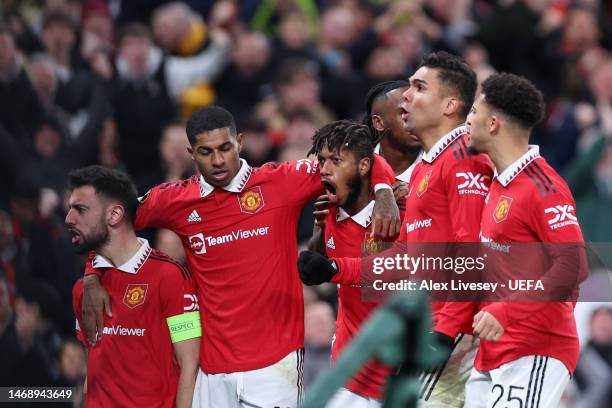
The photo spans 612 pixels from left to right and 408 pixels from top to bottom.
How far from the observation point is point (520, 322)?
6.20 metres

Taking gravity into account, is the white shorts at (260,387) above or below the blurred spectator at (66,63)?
below

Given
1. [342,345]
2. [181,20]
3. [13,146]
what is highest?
[181,20]

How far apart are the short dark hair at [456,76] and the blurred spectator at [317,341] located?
2629 mm

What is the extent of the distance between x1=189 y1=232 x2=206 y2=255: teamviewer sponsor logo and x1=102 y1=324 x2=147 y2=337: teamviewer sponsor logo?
1.71 feet

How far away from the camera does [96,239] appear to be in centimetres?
709

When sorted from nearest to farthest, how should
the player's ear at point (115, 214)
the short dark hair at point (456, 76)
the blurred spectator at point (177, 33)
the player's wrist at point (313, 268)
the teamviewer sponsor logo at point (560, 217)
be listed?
the teamviewer sponsor logo at point (560, 217) < the player's wrist at point (313, 268) < the short dark hair at point (456, 76) < the player's ear at point (115, 214) < the blurred spectator at point (177, 33)

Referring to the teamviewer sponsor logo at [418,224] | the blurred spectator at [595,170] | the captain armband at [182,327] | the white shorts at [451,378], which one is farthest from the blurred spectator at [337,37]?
the white shorts at [451,378]

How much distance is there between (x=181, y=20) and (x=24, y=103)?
→ 188 centimetres

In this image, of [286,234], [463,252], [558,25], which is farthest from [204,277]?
[558,25]

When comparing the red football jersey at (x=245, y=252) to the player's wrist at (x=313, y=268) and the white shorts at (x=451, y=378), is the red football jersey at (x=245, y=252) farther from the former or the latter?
the white shorts at (x=451, y=378)

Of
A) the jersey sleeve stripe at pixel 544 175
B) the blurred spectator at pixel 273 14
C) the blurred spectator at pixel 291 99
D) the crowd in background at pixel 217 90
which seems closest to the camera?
the jersey sleeve stripe at pixel 544 175

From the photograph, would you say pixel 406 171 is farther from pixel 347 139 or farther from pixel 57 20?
pixel 57 20

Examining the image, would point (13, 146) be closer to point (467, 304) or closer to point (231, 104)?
point (231, 104)

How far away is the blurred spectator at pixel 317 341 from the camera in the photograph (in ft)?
28.9
